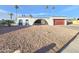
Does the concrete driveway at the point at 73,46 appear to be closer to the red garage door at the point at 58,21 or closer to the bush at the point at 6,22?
the red garage door at the point at 58,21

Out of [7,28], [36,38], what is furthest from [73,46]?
[7,28]

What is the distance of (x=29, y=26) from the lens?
234 centimetres

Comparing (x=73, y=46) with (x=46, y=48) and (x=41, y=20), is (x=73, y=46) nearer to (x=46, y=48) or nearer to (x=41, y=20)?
(x=46, y=48)

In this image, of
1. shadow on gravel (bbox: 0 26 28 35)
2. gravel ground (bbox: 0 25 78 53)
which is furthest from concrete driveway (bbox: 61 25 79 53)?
shadow on gravel (bbox: 0 26 28 35)

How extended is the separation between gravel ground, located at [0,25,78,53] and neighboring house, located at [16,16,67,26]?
0.19 feet

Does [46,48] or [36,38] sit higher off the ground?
[36,38]

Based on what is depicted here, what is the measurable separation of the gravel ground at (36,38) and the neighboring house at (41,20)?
57 millimetres

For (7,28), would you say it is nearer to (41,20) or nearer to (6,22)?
(6,22)

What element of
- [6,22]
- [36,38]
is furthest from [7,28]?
[36,38]

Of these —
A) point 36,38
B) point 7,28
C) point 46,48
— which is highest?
point 7,28

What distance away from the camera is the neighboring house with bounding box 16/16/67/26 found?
2.25 m

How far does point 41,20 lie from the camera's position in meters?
2.27

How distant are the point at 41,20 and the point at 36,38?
8.3 inches

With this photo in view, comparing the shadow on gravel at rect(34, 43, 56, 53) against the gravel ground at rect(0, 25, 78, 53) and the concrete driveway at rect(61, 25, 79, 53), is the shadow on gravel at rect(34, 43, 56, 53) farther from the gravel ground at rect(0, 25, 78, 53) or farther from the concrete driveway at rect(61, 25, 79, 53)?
the concrete driveway at rect(61, 25, 79, 53)
